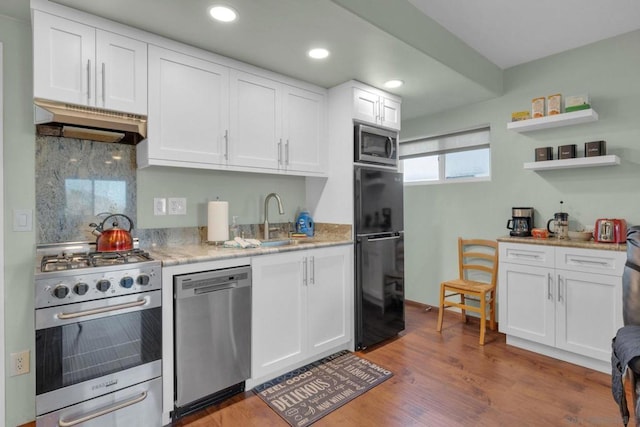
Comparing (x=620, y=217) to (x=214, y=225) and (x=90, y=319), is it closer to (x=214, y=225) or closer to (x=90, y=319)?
(x=214, y=225)

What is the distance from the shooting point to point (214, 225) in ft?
8.05

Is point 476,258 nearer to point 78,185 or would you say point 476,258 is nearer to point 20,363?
point 78,185

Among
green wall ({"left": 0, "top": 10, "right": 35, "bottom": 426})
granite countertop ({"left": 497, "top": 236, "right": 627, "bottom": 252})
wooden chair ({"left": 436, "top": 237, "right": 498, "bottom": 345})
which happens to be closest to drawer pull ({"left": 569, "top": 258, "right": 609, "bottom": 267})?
granite countertop ({"left": 497, "top": 236, "right": 627, "bottom": 252})

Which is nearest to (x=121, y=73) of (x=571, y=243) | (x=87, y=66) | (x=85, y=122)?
(x=87, y=66)

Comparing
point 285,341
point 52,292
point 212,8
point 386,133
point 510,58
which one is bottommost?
point 285,341

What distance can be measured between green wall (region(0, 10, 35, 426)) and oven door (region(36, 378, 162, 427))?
62 cm

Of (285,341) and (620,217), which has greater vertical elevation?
(620,217)

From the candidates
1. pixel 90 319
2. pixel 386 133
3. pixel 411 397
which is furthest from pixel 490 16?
pixel 90 319

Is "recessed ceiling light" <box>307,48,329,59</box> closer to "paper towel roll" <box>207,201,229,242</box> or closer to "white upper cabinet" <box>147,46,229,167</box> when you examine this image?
"white upper cabinet" <box>147,46,229,167</box>

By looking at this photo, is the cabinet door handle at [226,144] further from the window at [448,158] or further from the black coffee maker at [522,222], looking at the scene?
the black coffee maker at [522,222]

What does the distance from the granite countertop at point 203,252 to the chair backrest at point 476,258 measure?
1565 mm

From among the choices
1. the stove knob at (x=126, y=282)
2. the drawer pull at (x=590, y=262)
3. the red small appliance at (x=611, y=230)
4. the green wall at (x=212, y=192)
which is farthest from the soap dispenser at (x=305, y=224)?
the red small appliance at (x=611, y=230)

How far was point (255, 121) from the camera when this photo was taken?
2500 millimetres

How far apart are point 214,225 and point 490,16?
8.42 feet
